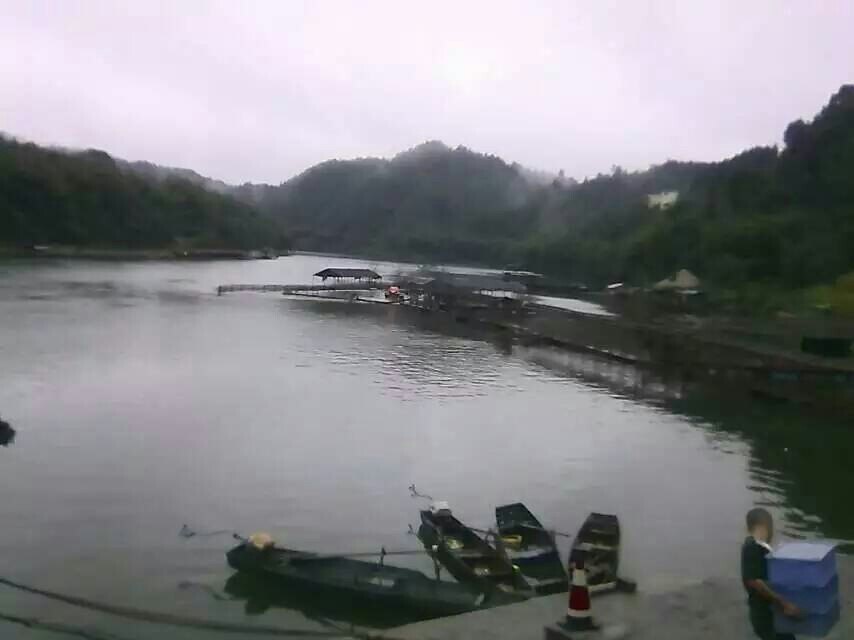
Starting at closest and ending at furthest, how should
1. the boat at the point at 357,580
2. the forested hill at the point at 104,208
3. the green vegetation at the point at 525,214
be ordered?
the boat at the point at 357,580 → the green vegetation at the point at 525,214 → the forested hill at the point at 104,208

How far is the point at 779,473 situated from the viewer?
1798 centimetres

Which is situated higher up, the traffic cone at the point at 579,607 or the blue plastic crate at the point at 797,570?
the blue plastic crate at the point at 797,570

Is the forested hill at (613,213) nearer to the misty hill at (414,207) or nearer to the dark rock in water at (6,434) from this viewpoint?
the misty hill at (414,207)

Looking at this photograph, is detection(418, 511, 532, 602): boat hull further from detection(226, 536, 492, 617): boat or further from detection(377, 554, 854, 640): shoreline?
detection(377, 554, 854, 640): shoreline

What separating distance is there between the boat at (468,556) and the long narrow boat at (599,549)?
79cm

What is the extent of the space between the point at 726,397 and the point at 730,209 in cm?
3700

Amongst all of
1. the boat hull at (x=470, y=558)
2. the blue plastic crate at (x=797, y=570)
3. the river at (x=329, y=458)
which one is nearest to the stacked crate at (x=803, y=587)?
the blue plastic crate at (x=797, y=570)

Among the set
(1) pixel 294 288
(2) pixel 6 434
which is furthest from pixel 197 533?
(1) pixel 294 288

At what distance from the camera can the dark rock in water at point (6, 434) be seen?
17031 millimetres

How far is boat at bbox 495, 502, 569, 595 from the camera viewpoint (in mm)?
10000

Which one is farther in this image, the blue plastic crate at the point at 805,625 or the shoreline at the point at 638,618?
the shoreline at the point at 638,618

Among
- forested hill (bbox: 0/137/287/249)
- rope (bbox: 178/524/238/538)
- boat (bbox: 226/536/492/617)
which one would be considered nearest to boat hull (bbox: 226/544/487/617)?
boat (bbox: 226/536/492/617)

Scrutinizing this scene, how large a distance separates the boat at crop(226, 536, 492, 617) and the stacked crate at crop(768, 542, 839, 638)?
4.15 m

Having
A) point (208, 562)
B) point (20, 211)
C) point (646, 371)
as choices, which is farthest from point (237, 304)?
point (20, 211)
